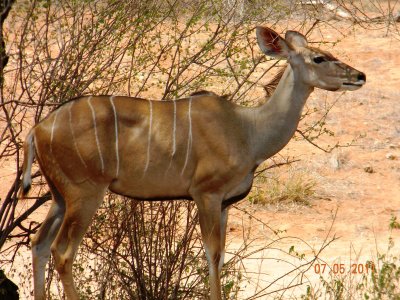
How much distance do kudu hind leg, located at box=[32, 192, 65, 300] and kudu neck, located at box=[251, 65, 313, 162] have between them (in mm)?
930

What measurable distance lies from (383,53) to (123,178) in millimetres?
9289

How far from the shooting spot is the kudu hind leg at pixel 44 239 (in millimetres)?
4391

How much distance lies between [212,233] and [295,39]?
985 mm

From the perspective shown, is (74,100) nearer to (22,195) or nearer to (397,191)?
(22,195)

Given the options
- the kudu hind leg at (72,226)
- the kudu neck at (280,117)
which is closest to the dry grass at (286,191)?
the kudu neck at (280,117)

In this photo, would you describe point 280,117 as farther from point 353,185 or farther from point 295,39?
point 353,185

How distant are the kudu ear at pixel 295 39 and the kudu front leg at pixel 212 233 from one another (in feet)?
2.67

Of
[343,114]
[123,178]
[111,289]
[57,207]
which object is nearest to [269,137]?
[123,178]

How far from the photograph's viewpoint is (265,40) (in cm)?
445

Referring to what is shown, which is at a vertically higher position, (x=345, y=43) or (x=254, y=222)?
(x=345, y=43)

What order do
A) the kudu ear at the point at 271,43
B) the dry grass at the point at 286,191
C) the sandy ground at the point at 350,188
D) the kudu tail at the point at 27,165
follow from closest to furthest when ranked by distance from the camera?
the kudu tail at the point at 27,165
the kudu ear at the point at 271,43
the sandy ground at the point at 350,188
the dry grass at the point at 286,191

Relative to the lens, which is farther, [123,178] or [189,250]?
[189,250]

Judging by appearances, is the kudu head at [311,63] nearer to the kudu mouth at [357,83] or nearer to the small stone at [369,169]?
the kudu mouth at [357,83]

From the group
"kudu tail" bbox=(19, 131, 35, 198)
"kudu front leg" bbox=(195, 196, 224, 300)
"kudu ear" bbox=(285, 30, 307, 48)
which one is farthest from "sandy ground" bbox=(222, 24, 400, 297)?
"kudu tail" bbox=(19, 131, 35, 198)
